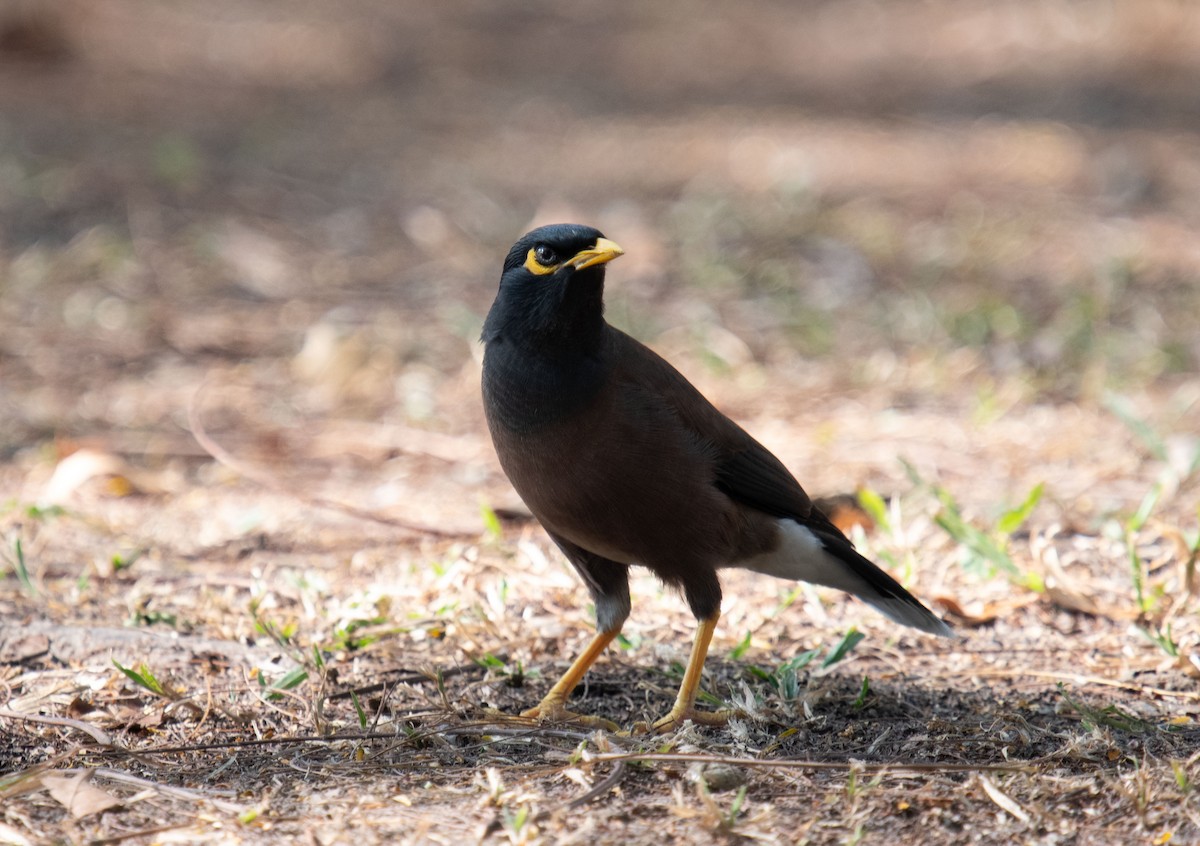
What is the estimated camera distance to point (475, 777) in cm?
320

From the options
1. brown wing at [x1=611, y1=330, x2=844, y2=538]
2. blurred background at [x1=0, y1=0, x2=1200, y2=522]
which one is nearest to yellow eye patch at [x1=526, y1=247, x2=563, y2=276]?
brown wing at [x1=611, y1=330, x2=844, y2=538]

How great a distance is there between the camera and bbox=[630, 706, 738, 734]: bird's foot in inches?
143

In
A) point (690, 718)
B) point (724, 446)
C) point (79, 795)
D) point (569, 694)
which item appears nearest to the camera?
point (79, 795)

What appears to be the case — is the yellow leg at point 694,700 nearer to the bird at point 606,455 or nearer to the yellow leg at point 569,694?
the bird at point 606,455

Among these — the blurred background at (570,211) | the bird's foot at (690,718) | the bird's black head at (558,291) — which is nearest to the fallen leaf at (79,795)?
the bird's foot at (690,718)

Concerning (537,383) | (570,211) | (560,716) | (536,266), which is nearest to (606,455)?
(537,383)

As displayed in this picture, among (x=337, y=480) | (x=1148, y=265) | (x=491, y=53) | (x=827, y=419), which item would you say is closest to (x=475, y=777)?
(x=337, y=480)

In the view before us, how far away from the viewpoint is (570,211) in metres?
9.27

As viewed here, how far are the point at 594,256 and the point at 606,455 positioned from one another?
57 cm

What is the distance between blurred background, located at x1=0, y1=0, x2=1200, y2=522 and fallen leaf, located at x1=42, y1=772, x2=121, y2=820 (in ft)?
9.12

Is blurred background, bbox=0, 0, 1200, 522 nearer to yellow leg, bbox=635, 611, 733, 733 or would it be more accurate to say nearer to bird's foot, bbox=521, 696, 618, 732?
yellow leg, bbox=635, 611, 733, 733

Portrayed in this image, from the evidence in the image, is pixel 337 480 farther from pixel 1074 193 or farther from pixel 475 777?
pixel 1074 193

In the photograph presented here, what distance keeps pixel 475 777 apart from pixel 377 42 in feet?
39.7

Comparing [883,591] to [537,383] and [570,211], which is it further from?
[570,211]
